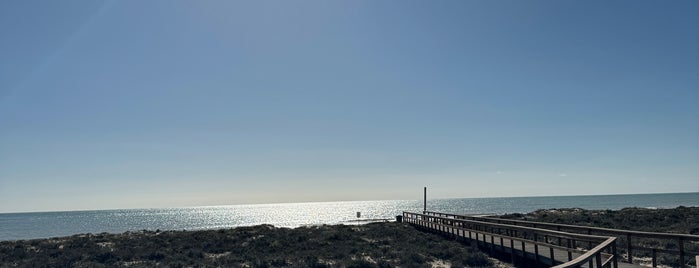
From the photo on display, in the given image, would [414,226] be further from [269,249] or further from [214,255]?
[214,255]

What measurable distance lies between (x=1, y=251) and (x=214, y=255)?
11483 millimetres

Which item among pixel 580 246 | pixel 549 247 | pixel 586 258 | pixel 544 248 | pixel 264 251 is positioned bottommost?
pixel 264 251

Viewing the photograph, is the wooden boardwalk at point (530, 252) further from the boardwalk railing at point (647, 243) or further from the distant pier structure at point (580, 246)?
the boardwalk railing at point (647, 243)

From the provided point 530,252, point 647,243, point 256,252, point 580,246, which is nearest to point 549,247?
point 530,252

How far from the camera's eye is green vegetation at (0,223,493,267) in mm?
17062

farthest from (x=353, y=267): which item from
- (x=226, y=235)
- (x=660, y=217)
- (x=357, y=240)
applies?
(x=660, y=217)

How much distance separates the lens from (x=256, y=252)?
20.4m

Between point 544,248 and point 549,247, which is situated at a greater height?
point 549,247

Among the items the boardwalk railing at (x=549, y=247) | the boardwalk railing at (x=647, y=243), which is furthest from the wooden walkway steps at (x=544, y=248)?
the boardwalk railing at (x=647, y=243)

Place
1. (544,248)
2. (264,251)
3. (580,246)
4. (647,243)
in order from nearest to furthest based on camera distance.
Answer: (544,248) → (580,246) → (647,243) → (264,251)

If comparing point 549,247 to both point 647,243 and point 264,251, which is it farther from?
point 264,251

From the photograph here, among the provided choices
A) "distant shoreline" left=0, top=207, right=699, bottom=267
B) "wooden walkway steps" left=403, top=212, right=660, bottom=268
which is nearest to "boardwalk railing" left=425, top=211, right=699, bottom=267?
"wooden walkway steps" left=403, top=212, right=660, bottom=268

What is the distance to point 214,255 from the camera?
67.0 feet

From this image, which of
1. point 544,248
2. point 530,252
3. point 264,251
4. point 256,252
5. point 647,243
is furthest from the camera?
point 264,251
